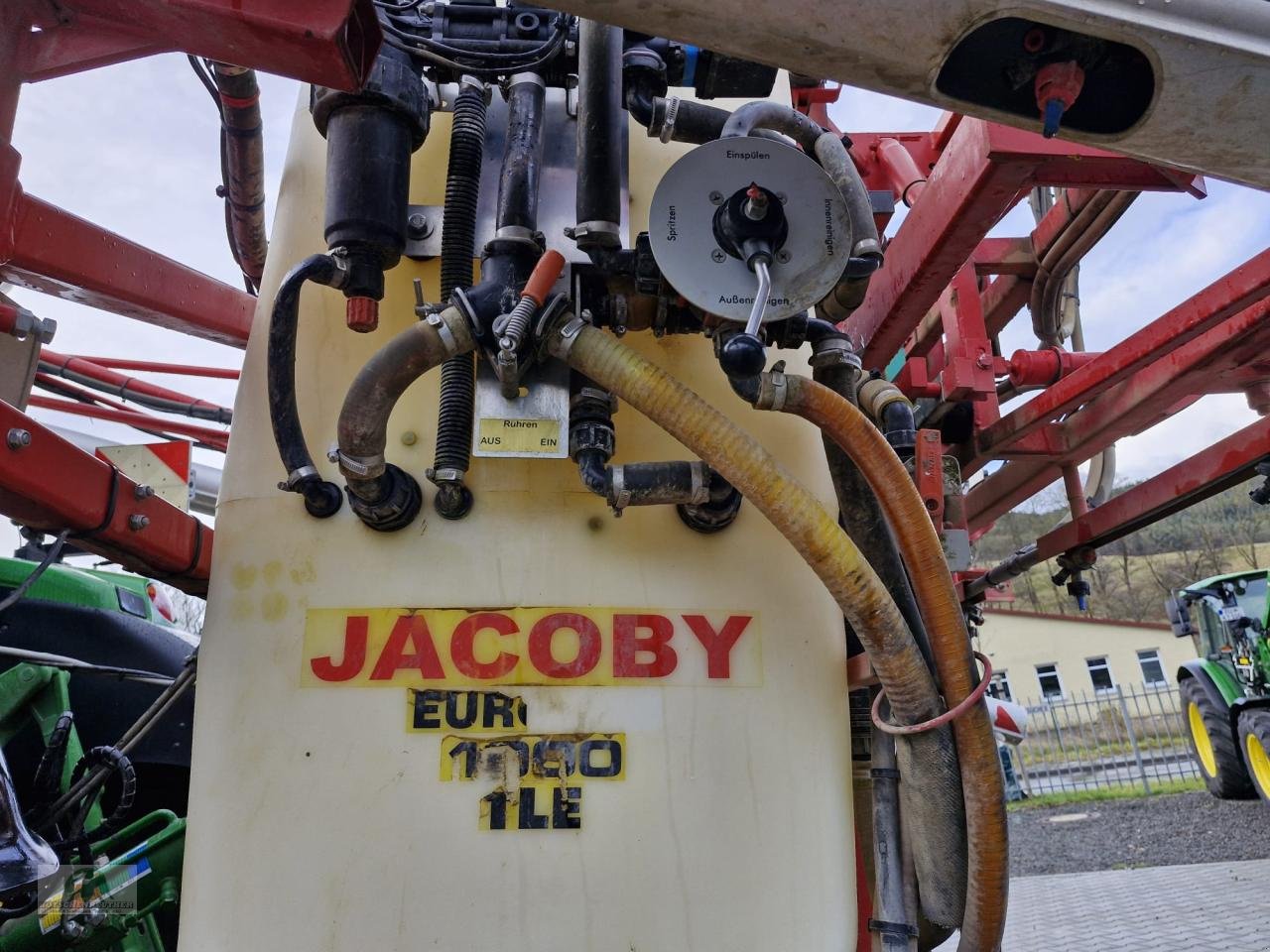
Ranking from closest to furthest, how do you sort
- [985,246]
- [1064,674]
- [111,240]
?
[111,240] < [985,246] < [1064,674]

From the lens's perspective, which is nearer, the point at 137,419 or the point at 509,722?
the point at 509,722

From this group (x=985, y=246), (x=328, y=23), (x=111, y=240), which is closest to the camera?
(x=328, y=23)

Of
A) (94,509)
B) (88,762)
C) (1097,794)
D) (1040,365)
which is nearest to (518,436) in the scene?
(94,509)

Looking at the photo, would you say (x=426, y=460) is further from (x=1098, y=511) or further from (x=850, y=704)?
(x=1098, y=511)

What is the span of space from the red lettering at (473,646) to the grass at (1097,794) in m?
11.4

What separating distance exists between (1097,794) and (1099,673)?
44.7ft

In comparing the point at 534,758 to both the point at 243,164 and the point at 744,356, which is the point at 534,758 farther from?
the point at 243,164

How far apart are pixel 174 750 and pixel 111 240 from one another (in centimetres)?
132

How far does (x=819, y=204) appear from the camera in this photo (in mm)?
1321

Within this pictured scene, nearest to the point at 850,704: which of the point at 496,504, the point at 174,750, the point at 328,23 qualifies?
the point at 496,504

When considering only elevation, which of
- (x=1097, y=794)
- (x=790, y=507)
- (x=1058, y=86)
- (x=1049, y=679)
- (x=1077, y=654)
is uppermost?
(x=1077, y=654)

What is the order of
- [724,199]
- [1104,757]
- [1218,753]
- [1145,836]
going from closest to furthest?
[724,199], [1218,753], [1145,836], [1104,757]

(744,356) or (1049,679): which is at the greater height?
(1049,679)

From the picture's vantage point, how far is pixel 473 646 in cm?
149
